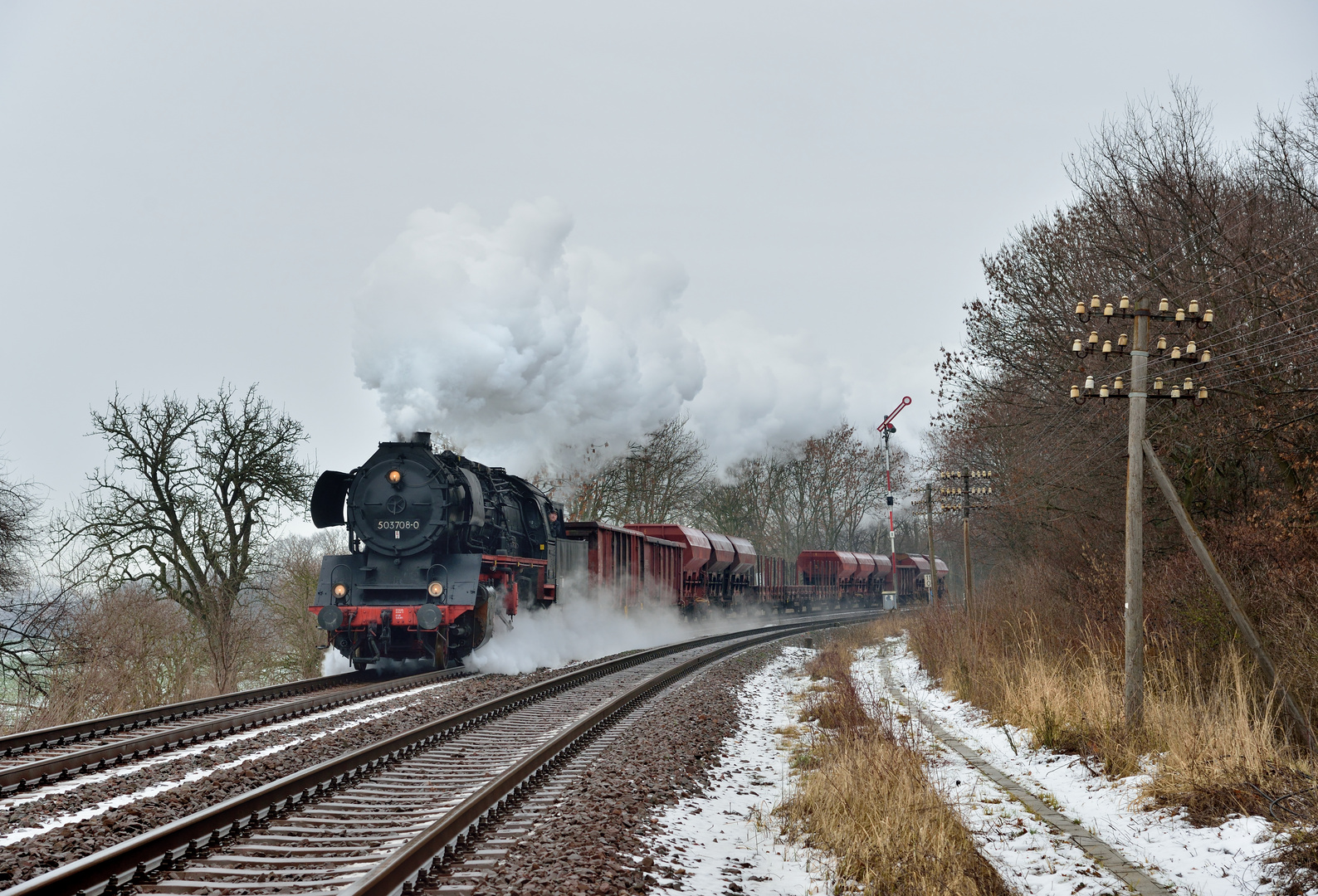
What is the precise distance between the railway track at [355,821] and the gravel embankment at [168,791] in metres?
0.40

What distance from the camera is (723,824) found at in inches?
268

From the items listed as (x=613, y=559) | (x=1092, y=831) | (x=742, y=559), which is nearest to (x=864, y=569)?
(x=742, y=559)

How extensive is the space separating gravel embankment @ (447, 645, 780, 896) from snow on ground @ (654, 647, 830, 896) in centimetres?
11

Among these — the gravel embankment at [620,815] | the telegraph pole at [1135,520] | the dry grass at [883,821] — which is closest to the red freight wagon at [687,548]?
the gravel embankment at [620,815]

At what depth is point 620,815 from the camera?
6223mm

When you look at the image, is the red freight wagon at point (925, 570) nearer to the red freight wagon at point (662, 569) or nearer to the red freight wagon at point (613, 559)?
the red freight wagon at point (662, 569)

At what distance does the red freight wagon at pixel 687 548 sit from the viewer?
93.0 ft

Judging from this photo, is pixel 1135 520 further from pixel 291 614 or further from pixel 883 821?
pixel 291 614

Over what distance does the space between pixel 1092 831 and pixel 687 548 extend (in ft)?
70.4

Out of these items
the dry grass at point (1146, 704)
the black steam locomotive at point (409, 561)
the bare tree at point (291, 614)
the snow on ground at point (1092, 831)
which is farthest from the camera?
the bare tree at point (291, 614)

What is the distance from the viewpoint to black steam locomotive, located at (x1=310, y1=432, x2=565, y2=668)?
1415cm

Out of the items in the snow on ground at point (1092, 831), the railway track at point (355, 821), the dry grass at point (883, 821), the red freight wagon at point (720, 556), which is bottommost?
the snow on ground at point (1092, 831)

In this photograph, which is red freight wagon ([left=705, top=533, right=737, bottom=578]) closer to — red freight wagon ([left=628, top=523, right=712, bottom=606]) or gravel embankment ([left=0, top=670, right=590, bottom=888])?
red freight wagon ([left=628, top=523, right=712, bottom=606])

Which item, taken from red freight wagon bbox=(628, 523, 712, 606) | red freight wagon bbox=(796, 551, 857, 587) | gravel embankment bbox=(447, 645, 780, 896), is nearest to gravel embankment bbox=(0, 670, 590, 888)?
gravel embankment bbox=(447, 645, 780, 896)
